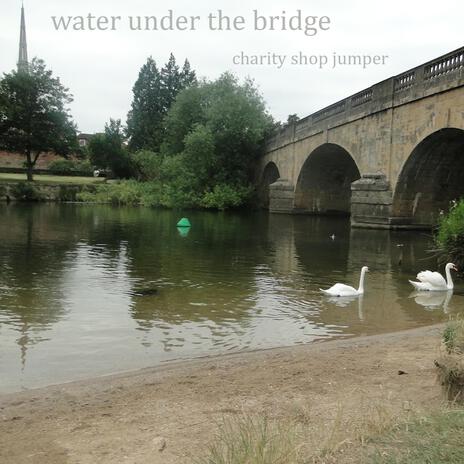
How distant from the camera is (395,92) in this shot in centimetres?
2278

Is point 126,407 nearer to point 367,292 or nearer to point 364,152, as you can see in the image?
point 367,292

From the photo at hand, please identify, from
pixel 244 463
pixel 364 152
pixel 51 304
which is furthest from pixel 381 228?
pixel 244 463

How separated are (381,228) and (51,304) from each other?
57.7 feet

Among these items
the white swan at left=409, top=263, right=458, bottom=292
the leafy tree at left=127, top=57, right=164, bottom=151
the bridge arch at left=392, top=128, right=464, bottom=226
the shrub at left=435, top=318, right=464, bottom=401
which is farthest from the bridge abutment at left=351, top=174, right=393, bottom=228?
the leafy tree at left=127, top=57, right=164, bottom=151

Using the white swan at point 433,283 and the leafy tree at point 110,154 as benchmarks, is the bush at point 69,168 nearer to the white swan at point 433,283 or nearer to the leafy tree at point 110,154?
A: the leafy tree at point 110,154

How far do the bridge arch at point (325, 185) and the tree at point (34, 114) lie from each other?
28.4m

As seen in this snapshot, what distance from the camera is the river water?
6.68 meters

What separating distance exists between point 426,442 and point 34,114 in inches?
2244

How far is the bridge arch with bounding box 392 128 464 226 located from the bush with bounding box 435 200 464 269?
9270 millimetres

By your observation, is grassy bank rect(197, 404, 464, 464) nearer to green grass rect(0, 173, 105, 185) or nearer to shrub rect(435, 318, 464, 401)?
shrub rect(435, 318, 464, 401)

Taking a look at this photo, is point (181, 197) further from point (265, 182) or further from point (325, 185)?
point (325, 185)

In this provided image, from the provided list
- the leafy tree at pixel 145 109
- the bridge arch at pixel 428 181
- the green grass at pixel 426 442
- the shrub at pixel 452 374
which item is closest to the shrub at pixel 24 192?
the leafy tree at pixel 145 109

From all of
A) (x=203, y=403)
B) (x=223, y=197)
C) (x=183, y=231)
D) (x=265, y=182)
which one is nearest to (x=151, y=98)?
(x=265, y=182)

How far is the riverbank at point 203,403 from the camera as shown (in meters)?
3.66
